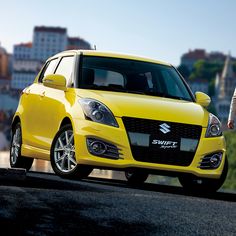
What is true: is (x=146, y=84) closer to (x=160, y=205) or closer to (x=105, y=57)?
(x=105, y=57)

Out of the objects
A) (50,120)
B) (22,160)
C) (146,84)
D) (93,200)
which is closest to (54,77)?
(50,120)

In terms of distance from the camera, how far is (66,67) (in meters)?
10.5

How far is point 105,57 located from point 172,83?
0.93 m

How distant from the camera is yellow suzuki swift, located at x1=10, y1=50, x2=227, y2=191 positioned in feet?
29.6

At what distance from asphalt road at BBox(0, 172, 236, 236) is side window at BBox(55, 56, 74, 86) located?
2.22 meters

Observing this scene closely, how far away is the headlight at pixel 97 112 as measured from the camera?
9.01 m

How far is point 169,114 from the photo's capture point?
919 cm

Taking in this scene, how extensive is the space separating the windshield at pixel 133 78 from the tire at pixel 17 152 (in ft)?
5.23

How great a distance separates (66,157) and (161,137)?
1.15m

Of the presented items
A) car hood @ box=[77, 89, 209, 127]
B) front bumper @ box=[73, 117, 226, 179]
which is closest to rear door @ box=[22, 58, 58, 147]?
car hood @ box=[77, 89, 209, 127]

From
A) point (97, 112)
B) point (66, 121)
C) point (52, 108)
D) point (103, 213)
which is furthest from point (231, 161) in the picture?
point (103, 213)

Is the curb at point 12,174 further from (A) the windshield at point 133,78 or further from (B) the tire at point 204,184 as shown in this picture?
(B) the tire at point 204,184

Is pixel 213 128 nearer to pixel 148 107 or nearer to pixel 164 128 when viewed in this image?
pixel 164 128

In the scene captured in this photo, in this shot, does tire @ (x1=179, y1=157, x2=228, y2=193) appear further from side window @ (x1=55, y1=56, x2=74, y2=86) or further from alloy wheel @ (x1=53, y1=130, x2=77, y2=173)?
side window @ (x1=55, y1=56, x2=74, y2=86)
